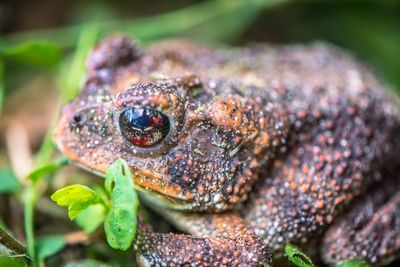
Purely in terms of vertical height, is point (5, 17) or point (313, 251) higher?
point (5, 17)

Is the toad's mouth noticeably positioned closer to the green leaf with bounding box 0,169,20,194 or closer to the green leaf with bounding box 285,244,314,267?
the green leaf with bounding box 285,244,314,267

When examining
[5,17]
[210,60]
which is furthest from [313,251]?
[5,17]

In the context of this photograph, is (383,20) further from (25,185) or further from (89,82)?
(25,185)

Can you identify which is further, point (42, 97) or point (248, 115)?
point (42, 97)

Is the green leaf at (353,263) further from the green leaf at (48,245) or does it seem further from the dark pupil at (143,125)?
the green leaf at (48,245)

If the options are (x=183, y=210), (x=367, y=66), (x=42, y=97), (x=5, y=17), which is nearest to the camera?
(x=183, y=210)

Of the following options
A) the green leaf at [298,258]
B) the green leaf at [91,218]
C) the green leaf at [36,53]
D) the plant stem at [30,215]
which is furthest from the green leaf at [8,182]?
the green leaf at [298,258]

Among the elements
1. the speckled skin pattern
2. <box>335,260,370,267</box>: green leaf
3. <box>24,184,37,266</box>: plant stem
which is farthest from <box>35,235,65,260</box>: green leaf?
<box>335,260,370,267</box>: green leaf
